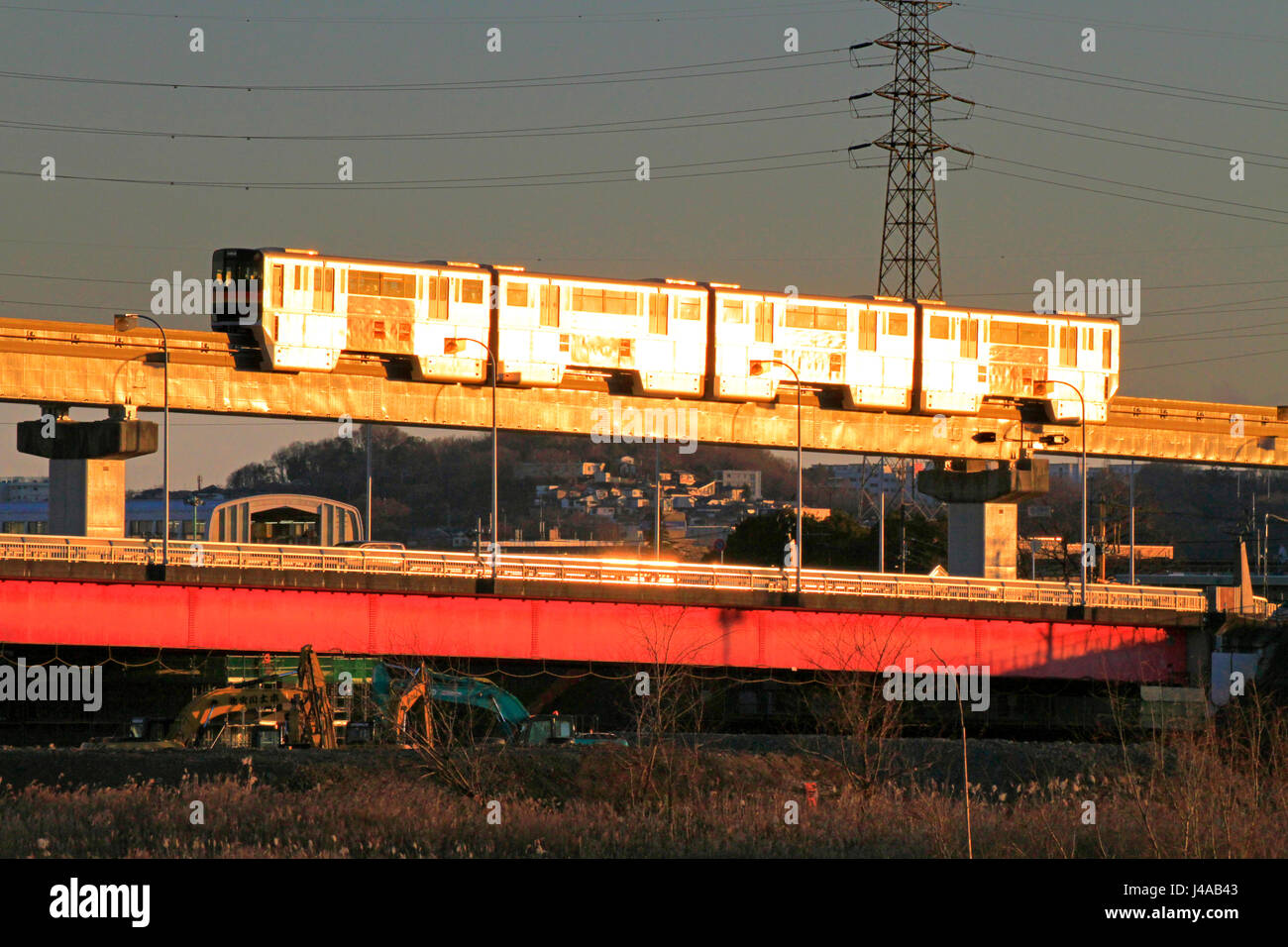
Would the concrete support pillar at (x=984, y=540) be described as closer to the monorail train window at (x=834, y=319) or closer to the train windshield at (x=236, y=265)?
the monorail train window at (x=834, y=319)

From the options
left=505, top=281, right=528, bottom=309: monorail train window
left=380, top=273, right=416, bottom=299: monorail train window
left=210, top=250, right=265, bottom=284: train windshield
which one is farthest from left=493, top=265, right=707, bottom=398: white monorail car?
left=210, top=250, right=265, bottom=284: train windshield

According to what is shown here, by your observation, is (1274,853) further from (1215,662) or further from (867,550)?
(867,550)

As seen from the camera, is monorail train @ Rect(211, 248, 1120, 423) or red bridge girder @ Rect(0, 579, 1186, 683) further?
monorail train @ Rect(211, 248, 1120, 423)

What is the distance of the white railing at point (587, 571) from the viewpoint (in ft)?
133

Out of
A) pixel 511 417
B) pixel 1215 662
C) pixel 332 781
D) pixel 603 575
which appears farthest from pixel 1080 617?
pixel 332 781

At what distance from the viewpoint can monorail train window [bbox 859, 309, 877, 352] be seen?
180ft

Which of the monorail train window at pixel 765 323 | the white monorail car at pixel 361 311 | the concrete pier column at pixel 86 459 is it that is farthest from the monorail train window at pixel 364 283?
the monorail train window at pixel 765 323

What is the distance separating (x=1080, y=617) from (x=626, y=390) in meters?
16.9

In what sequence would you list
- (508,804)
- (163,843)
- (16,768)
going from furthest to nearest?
(16,768), (508,804), (163,843)

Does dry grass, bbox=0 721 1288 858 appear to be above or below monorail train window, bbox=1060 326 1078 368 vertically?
below

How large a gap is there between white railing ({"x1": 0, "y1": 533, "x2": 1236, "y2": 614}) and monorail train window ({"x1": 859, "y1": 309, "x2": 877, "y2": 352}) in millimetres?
10259

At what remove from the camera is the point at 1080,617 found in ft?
162

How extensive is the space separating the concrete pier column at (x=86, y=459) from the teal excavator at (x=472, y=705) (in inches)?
399

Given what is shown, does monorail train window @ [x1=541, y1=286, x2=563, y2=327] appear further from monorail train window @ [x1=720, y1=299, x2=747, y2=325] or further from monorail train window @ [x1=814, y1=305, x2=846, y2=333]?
monorail train window @ [x1=814, y1=305, x2=846, y2=333]
